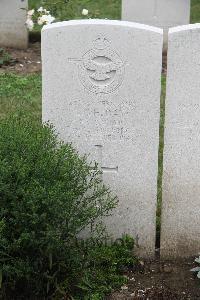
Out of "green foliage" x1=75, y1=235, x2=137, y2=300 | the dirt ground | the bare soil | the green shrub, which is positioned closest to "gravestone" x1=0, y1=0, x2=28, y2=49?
the bare soil

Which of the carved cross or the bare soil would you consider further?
the bare soil

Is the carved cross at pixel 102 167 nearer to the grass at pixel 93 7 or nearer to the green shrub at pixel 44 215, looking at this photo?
the green shrub at pixel 44 215

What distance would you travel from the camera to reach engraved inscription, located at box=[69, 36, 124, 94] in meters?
4.37

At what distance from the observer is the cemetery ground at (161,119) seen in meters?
4.36

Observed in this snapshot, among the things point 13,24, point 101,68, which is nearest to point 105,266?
Answer: point 101,68

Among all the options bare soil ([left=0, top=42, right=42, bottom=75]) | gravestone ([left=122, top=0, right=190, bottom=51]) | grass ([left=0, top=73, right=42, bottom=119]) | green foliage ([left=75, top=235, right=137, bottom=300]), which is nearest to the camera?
green foliage ([left=75, top=235, right=137, bottom=300])

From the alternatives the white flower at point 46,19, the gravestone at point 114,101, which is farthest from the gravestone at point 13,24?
the gravestone at point 114,101

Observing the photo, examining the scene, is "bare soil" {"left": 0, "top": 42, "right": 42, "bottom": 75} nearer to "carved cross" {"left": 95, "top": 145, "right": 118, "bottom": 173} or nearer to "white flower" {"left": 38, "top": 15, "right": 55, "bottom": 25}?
"white flower" {"left": 38, "top": 15, "right": 55, "bottom": 25}

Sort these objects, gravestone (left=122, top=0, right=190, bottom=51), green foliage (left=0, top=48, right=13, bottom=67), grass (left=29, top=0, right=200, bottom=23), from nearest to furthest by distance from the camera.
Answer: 1. grass (left=29, top=0, right=200, bottom=23)
2. green foliage (left=0, top=48, right=13, bottom=67)
3. gravestone (left=122, top=0, right=190, bottom=51)

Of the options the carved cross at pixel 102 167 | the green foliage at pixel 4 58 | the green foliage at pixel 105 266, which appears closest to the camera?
the green foliage at pixel 105 266

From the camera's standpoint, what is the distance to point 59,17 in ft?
27.7

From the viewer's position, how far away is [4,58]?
351 inches

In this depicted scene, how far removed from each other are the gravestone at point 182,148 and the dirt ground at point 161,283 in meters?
0.12

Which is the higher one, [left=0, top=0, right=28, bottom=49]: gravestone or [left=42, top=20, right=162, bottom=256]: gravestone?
[left=0, top=0, right=28, bottom=49]: gravestone
